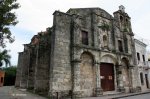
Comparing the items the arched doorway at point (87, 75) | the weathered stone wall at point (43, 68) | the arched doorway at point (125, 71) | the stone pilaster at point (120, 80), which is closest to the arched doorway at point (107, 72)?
the stone pilaster at point (120, 80)

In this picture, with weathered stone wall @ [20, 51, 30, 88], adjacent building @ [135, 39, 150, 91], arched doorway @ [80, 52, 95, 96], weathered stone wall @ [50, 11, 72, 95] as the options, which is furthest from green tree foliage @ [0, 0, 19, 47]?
adjacent building @ [135, 39, 150, 91]

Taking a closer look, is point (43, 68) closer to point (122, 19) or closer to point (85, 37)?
point (85, 37)

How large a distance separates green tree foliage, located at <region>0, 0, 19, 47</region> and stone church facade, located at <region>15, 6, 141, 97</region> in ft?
15.6

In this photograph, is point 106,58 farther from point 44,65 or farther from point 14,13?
point 14,13

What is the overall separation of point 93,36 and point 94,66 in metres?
3.32

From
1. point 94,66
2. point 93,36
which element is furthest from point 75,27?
point 94,66

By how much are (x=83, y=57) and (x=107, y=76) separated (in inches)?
150

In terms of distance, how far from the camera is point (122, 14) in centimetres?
2222

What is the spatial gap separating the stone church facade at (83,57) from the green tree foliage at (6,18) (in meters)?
4.76

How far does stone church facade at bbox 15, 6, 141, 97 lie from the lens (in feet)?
46.7

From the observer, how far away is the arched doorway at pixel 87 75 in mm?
15119

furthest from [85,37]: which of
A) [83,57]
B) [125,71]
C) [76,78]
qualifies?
[125,71]

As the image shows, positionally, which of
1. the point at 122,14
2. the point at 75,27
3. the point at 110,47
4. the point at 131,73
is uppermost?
the point at 122,14

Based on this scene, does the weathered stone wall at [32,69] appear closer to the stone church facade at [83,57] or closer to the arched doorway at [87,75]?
the stone church facade at [83,57]
